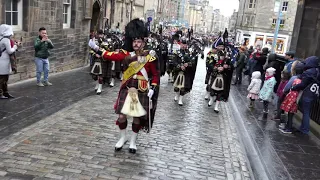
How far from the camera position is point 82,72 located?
15016mm

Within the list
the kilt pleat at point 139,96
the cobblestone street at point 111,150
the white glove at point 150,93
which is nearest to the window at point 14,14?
the cobblestone street at point 111,150

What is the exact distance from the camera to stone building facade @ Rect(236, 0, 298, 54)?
5216 centimetres

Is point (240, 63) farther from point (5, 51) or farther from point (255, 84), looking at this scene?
point (5, 51)

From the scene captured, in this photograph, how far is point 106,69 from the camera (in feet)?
35.4

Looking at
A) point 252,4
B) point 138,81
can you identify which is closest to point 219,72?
point 138,81

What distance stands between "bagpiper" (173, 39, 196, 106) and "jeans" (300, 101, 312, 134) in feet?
11.4

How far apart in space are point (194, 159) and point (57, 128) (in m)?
2.78

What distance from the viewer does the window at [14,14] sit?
10.2m

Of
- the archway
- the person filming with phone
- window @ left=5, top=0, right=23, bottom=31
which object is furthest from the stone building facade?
the person filming with phone

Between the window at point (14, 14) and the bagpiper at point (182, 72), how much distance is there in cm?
499

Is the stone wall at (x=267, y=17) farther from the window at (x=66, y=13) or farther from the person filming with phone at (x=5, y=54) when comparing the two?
the person filming with phone at (x=5, y=54)

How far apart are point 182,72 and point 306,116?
385 centimetres

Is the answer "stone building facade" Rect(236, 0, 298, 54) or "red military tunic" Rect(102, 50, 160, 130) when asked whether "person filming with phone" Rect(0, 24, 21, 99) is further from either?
"stone building facade" Rect(236, 0, 298, 54)

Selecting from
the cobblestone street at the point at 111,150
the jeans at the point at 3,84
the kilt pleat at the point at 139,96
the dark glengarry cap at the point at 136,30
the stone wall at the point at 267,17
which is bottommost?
the cobblestone street at the point at 111,150
